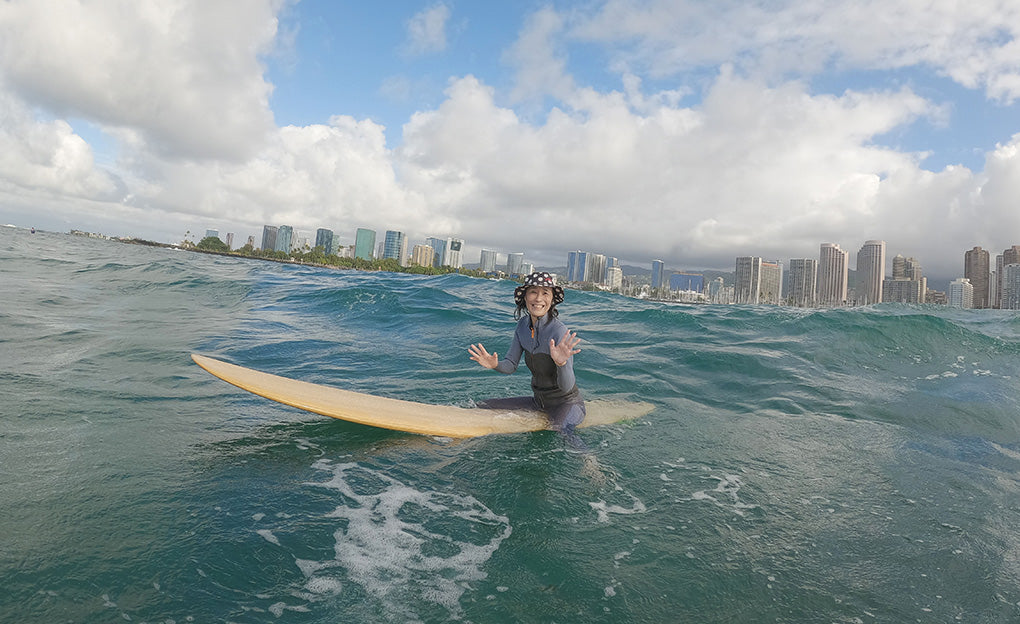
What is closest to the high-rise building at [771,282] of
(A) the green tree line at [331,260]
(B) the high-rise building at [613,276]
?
(B) the high-rise building at [613,276]

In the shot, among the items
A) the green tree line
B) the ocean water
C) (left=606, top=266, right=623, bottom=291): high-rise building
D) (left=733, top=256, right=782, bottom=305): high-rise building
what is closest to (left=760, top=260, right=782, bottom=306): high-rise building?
(left=733, top=256, right=782, bottom=305): high-rise building

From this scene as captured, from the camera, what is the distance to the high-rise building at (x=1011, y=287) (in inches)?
3241

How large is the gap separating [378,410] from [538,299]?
2129 mm

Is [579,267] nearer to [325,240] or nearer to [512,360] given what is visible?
[325,240]

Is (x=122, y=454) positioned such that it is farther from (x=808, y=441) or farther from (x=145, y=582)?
(x=808, y=441)

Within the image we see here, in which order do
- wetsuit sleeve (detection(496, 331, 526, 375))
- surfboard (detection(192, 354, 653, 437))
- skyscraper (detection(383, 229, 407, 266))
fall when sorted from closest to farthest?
surfboard (detection(192, 354, 653, 437)) → wetsuit sleeve (detection(496, 331, 526, 375)) → skyscraper (detection(383, 229, 407, 266))

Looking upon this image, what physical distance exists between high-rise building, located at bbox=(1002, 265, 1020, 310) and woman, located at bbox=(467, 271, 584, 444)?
4373 inches

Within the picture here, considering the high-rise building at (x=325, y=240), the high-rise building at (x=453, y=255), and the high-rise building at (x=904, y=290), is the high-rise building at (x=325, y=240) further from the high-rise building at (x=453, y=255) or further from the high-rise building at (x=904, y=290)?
the high-rise building at (x=904, y=290)

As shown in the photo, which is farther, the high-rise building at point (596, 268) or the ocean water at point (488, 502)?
the high-rise building at point (596, 268)

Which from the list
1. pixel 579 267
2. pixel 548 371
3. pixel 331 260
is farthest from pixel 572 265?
pixel 548 371

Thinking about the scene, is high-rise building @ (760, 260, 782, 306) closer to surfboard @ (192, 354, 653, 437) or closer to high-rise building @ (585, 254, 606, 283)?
high-rise building @ (585, 254, 606, 283)

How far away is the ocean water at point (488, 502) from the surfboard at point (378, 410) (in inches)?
8.2

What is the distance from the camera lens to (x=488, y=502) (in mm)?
3908

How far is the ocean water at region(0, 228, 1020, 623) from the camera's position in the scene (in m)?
2.74
